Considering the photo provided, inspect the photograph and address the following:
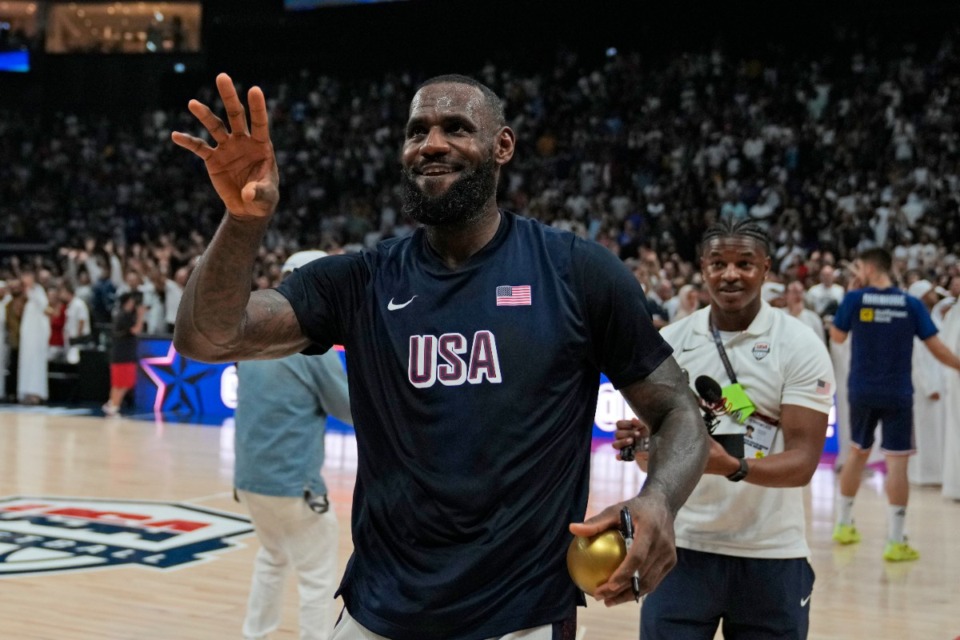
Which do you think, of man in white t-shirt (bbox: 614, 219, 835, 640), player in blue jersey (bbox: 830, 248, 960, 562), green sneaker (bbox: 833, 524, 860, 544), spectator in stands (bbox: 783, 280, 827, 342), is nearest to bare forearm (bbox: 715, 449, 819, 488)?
man in white t-shirt (bbox: 614, 219, 835, 640)

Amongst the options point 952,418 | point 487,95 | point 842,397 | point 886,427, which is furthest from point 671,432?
point 842,397

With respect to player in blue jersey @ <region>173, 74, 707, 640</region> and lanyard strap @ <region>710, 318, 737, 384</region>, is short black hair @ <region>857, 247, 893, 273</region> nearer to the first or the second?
lanyard strap @ <region>710, 318, 737, 384</region>

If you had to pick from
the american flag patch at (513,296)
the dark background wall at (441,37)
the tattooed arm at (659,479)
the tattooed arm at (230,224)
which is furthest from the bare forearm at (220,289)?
the dark background wall at (441,37)

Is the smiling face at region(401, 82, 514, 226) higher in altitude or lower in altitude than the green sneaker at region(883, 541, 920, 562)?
higher

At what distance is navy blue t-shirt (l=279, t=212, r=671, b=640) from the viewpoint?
2430 mm

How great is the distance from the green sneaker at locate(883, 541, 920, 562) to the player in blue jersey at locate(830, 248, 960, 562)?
230 mm

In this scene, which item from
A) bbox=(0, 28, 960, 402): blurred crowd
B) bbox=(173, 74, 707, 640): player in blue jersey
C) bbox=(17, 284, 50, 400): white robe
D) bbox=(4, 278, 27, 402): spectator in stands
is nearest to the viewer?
bbox=(173, 74, 707, 640): player in blue jersey

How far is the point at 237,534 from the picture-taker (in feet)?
27.9

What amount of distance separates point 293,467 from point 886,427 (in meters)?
5.05

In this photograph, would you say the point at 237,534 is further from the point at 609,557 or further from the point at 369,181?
the point at 369,181

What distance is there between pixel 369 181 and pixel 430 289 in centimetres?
2446

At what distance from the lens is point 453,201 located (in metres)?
2.58

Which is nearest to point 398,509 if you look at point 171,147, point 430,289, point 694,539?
point 430,289

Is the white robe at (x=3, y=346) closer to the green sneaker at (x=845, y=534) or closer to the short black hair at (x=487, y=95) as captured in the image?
the green sneaker at (x=845, y=534)
